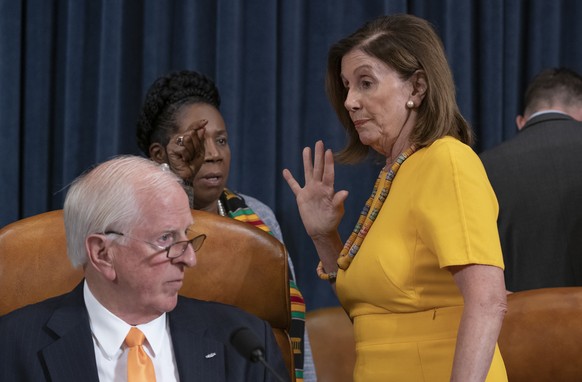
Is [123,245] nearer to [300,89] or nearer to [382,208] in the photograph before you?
[382,208]

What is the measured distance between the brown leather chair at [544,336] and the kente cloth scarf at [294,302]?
1.69ft

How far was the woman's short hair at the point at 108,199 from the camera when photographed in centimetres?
179

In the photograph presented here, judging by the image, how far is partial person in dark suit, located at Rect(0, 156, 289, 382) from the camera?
1.77 metres

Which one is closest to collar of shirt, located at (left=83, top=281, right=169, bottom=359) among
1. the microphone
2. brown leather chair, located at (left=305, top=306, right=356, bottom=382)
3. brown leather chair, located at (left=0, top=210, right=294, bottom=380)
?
brown leather chair, located at (left=0, top=210, right=294, bottom=380)

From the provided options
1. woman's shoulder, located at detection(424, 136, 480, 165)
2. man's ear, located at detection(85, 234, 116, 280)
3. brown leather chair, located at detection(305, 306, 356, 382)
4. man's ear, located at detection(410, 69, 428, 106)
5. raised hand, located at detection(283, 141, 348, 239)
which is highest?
man's ear, located at detection(410, 69, 428, 106)

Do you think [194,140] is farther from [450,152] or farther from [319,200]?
[450,152]

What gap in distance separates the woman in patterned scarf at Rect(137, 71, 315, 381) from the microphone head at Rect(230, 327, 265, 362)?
3.34 feet

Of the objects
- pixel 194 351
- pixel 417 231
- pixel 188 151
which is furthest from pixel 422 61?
pixel 188 151

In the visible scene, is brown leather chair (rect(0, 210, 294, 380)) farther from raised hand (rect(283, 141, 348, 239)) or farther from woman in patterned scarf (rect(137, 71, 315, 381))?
woman in patterned scarf (rect(137, 71, 315, 381))

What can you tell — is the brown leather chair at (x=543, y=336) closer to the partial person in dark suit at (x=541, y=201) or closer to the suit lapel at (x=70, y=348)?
the suit lapel at (x=70, y=348)

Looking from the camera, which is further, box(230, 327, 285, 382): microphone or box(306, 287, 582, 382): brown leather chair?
box(306, 287, 582, 382): brown leather chair

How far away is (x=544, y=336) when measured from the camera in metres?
2.05

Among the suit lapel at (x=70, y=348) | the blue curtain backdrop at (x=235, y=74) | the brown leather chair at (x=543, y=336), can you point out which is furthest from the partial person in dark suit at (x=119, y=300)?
the blue curtain backdrop at (x=235, y=74)

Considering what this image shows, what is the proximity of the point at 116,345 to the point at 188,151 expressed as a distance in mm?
931
